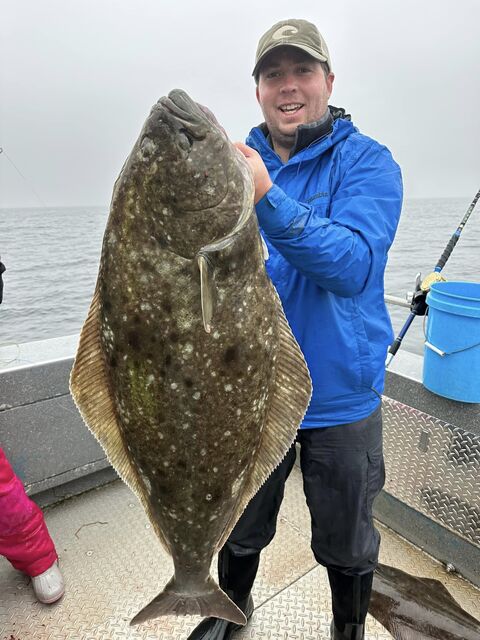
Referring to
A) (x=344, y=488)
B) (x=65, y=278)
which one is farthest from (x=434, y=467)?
(x=65, y=278)

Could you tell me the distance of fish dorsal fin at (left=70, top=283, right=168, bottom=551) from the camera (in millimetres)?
1785

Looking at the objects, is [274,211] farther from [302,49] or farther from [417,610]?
[417,610]

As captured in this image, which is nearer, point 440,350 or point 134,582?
point 440,350

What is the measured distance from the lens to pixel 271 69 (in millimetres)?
2416

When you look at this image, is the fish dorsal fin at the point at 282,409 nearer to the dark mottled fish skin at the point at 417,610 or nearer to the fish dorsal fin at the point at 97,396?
the fish dorsal fin at the point at 97,396

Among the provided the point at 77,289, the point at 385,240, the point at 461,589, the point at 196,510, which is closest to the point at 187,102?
the point at 385,240

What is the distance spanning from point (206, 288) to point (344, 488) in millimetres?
1441

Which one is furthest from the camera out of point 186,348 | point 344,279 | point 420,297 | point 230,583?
point 420,297

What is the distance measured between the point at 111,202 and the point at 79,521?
3237 millimetres

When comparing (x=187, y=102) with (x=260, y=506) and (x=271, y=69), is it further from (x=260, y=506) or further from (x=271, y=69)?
(x=260, y=506)

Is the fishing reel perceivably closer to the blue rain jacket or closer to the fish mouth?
the blue rain jacket

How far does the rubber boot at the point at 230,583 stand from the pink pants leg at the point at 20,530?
1.13 metres

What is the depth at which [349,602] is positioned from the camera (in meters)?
2.64

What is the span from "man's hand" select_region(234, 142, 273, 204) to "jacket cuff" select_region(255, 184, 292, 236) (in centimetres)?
2
